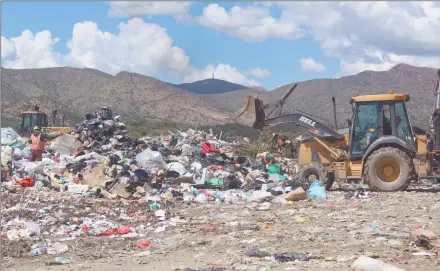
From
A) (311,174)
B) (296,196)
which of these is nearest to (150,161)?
(311,174)

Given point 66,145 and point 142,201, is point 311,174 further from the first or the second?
point 66,145

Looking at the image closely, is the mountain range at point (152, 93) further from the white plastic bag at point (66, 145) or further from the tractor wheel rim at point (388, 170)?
the tractor wheel rim at point (388, 170)

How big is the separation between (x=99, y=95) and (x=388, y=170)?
192 ft

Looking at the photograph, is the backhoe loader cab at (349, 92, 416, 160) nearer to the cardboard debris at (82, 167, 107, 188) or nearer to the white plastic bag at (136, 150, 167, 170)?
the white plastic bag at (136, 150, 167, 170)

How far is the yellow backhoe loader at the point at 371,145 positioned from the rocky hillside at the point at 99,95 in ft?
139

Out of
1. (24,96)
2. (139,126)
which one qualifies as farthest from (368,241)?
(24,96)

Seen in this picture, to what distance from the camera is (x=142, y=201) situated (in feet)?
33.9

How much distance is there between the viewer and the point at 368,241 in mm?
Result: 6668

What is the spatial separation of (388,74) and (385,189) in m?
→ 53.6

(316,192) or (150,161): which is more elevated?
(150,161)

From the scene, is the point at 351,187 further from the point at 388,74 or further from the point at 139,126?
the point at 388,74

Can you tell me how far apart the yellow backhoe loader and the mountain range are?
3235 cm

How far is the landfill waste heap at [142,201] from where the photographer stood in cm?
701

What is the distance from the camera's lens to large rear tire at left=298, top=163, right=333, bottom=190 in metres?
12.0
